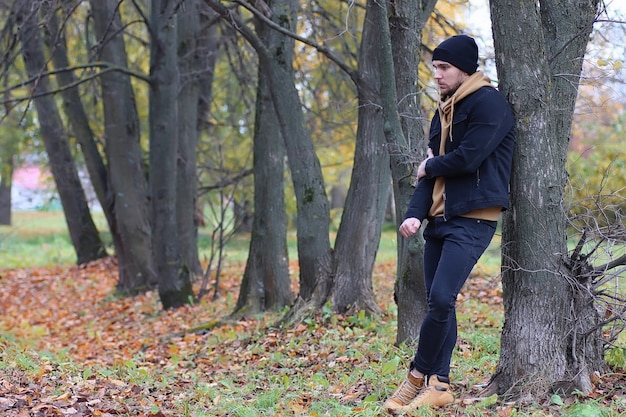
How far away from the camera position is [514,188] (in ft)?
14.7

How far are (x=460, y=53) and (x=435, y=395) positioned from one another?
211 cm

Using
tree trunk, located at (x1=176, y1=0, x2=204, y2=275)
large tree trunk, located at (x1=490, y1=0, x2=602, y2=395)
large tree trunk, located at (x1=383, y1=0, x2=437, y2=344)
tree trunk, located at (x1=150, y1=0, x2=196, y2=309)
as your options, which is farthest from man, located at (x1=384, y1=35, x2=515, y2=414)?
tree trunk, located at (x1=176, y1=0, x2=204, y2=275)

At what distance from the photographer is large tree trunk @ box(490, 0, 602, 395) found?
4410 mm

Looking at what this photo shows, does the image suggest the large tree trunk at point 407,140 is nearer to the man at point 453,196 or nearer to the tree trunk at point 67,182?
the man at point 453,196

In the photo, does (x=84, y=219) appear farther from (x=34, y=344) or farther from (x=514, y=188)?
(x=514, y=188)

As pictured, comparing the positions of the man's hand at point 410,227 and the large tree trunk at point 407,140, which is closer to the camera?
the man's hand at point 410,227

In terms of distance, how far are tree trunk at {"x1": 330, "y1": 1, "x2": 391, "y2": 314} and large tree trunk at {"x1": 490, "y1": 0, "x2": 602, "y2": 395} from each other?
11.8 ft

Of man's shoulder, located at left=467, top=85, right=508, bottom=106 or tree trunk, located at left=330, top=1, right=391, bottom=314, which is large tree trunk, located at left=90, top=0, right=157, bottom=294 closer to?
tree trunk, located at left=330, top=1, right=391, bottom=314

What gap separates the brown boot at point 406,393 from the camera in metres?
4.48

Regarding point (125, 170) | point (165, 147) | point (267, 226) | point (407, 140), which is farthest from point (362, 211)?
point (125, 170)

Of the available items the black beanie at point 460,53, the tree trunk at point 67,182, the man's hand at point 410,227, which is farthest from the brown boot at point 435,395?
the tree trunk at point 67,182

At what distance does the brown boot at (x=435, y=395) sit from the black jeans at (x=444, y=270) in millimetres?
50

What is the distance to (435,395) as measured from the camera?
443 cm

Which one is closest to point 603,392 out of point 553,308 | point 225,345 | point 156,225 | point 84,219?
point 553,308
